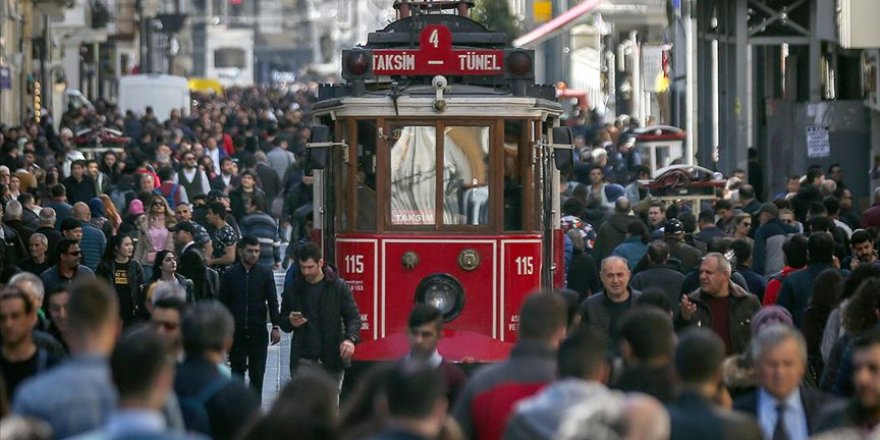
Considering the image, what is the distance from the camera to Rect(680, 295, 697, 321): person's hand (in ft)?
42.6

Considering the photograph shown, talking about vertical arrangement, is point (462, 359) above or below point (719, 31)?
below

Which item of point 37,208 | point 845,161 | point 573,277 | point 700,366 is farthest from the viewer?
point 845,161

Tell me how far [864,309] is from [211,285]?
6.09 m

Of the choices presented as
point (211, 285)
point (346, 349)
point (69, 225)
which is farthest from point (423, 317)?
point (69, 225)

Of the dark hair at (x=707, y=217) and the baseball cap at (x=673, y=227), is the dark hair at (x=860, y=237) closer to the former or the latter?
the baseball cap at (x=673, y=227)

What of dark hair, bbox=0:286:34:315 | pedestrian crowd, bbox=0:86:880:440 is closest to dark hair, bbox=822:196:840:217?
pedestrian crowd, bbox=0:86:880:440

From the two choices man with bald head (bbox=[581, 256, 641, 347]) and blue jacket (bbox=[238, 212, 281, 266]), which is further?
blue jacket (bbox=[238, 212, 281, 266])

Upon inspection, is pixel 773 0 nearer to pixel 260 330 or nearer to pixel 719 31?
pixel 719 31

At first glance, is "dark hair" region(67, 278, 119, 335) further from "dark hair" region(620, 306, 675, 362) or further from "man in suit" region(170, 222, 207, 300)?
"man in suit" region(170, 222, 207, 300)

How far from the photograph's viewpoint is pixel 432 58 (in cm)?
1602

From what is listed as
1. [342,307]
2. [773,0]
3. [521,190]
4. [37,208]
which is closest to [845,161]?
[773,0]

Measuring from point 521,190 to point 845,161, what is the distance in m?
14.4

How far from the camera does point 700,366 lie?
24.9 ft

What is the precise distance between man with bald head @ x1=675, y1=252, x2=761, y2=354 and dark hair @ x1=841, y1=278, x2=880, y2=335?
1712 mm
